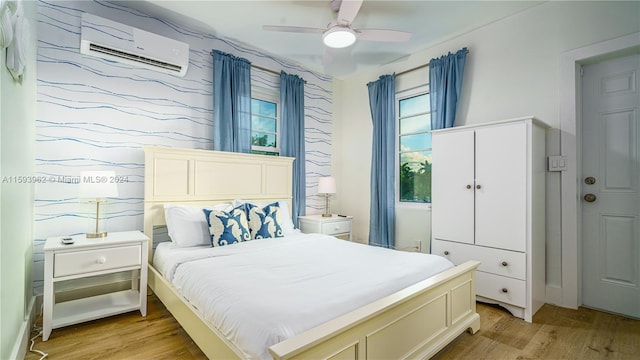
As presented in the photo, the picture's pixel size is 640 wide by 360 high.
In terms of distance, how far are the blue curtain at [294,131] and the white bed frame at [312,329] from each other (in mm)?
291

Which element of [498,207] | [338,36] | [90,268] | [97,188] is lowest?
[90,268]

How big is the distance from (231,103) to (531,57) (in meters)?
3.00

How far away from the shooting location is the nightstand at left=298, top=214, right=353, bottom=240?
3574 mm

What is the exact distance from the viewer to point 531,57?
2.77 metres

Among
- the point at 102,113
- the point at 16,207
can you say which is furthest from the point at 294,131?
the point at 16,207

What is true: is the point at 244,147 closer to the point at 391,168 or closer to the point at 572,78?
the point at 391,168

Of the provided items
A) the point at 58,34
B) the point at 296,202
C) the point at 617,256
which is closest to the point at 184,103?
the point at 58,34

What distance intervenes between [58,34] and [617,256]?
16.1ft

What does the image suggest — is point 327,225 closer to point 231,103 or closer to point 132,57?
point 231,103

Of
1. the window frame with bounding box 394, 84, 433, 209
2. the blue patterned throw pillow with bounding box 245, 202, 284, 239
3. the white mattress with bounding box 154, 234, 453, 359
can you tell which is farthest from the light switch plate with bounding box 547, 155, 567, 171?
the blue patterned throw pillow with bounding box 245, 202, 284, 239

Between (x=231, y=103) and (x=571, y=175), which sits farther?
(x=231, y=103)

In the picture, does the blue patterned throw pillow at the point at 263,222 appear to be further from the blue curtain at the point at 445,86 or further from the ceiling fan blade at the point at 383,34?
the blue curtain at the point at 445,86

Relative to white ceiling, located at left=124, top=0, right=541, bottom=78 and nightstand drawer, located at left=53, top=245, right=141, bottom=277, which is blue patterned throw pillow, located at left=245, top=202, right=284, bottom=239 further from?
white ceiling, located at left=124, top=0, right=541, bottom=78

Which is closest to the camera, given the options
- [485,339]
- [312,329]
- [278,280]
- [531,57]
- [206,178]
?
[312,329]
